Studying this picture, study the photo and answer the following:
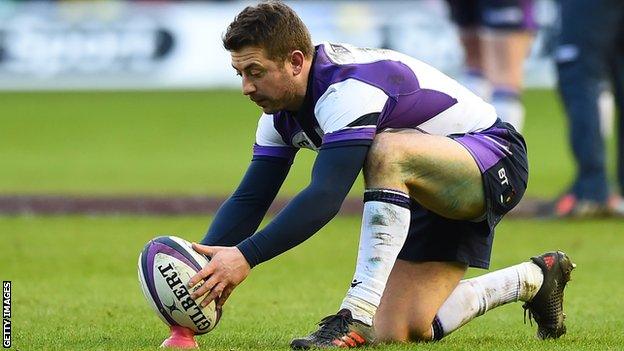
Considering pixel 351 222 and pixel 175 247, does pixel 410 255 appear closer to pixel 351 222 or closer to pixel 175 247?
pixel 175 247

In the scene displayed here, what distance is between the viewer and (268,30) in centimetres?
582

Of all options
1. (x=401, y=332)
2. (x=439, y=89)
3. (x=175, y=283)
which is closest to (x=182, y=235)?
(x=401, y=332)

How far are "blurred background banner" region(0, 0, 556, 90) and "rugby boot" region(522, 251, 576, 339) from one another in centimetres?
1755

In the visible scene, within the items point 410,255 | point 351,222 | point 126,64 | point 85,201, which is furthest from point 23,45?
point 410,255

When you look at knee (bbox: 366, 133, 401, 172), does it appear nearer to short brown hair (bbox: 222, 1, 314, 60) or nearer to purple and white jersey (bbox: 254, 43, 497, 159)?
purple and white jersey (bbox: 254, 43, 497, 159)

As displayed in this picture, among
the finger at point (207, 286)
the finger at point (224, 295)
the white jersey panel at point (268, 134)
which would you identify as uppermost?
the white jersey panel at point (268, 134)

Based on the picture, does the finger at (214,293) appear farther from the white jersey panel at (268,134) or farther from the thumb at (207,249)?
the white jersey panel at (268,134)

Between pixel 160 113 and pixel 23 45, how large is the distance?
2633 millimetres

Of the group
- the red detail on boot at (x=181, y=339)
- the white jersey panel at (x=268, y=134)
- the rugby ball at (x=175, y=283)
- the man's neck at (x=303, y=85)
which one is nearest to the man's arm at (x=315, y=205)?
the rugby ball at (x=175, y=283)

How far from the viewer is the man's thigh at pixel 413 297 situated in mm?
6293

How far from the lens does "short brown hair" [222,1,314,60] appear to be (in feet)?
19.1

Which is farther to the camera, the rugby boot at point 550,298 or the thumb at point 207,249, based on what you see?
the rugby boot at point 550,298

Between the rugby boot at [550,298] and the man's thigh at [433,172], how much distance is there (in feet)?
1.56

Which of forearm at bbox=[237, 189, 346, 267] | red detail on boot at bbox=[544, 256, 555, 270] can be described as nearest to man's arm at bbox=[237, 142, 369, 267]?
forearm at bbox=[237, 189, 346, 267]
